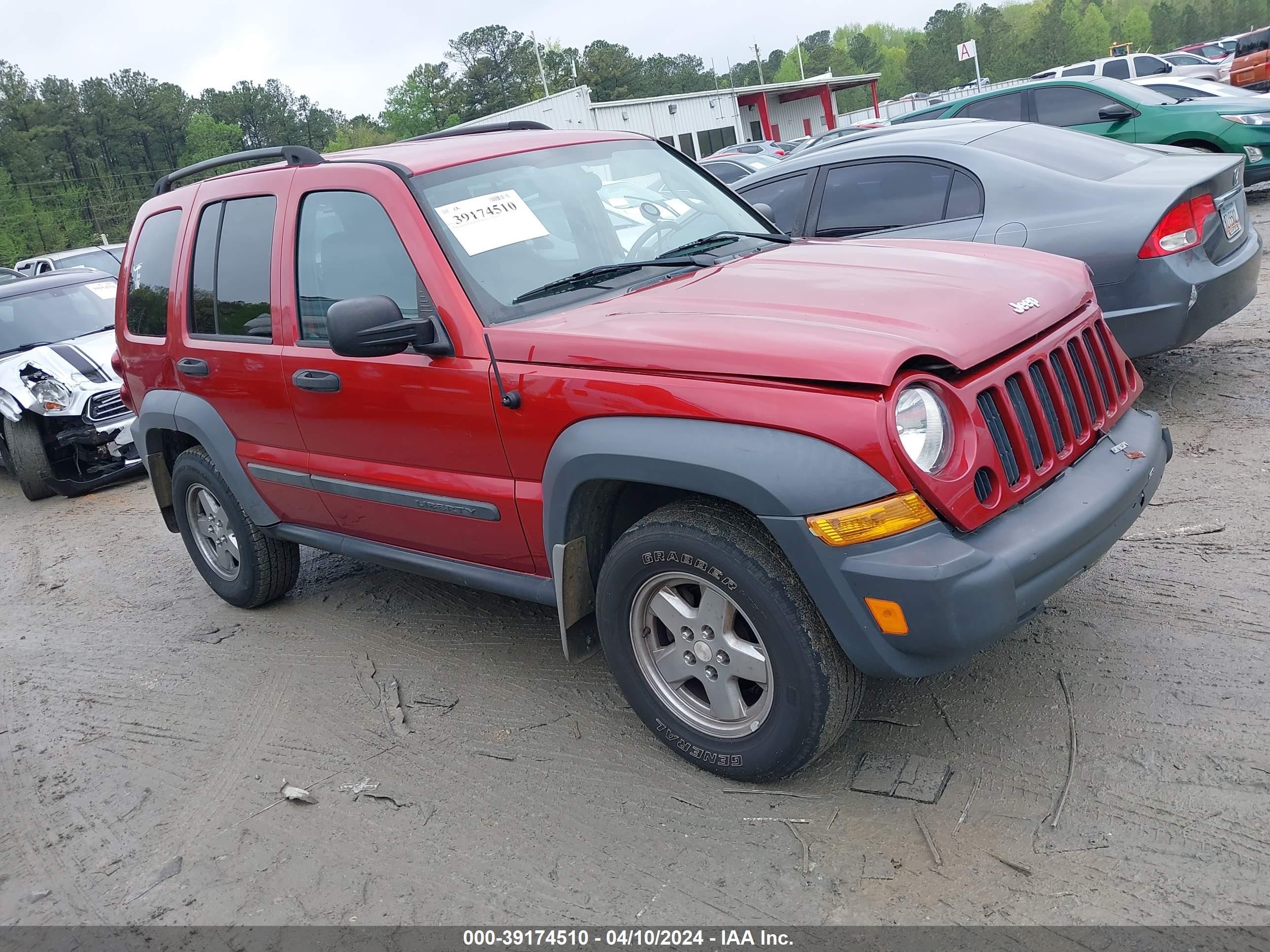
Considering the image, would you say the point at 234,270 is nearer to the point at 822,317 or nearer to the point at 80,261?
the point at 822,317

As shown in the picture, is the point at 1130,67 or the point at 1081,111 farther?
the point at 1130,67

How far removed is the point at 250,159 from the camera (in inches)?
178

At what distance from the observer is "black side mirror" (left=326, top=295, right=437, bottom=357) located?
10.6 ft

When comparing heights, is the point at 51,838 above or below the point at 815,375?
below

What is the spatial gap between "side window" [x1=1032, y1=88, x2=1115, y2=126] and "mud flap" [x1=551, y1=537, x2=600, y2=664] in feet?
28.1

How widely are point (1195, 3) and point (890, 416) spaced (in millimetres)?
125858

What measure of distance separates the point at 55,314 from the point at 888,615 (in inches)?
364

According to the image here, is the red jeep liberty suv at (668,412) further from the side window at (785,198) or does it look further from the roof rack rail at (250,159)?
the side window at (785,198)

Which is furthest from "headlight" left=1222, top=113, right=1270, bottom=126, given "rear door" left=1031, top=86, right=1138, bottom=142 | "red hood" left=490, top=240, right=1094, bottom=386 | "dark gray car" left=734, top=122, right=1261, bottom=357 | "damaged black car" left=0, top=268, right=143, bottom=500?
"damaged black car" left=0, top=268, right=143, bottom=500

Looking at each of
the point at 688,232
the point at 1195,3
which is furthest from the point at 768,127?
the point at 1195,3

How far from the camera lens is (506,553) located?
3602 millimetres

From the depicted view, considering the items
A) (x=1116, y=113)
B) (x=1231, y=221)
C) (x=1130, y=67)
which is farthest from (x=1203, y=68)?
(x=1231, y=221)
